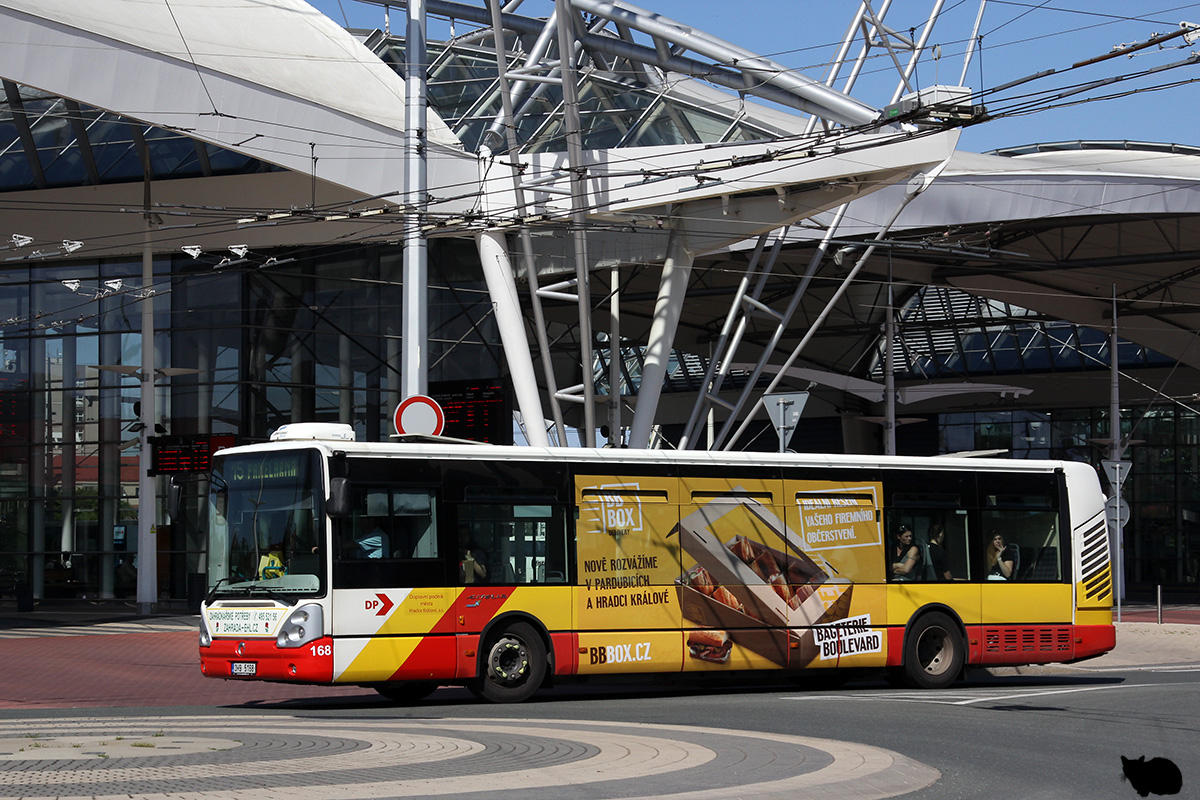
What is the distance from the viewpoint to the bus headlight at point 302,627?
13320 millimetres

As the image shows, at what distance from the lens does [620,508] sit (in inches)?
607

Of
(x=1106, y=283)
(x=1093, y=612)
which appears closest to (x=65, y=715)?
(x=1093, y=612)

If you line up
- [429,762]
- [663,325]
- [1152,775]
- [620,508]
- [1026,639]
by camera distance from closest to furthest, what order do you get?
1. [429,762]
2. [1152,775]
3. [620,508]
4. [1026,639]
5. [663,325]

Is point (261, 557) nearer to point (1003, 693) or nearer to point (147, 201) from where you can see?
point (1003, 693)

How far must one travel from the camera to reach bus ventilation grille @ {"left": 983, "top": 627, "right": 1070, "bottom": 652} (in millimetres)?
17156

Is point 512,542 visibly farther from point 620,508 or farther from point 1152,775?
point 1152,775

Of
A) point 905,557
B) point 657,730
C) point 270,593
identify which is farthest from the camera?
point 905,557

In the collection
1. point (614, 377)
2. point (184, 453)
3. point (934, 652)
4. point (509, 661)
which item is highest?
point (614, 377)

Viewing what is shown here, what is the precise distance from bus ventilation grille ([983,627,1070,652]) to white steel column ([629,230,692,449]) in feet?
32.8

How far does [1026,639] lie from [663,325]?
10879 mm

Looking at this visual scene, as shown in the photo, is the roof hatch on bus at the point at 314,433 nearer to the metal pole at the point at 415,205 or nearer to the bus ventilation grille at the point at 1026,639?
the metal pole at the point at 415,205

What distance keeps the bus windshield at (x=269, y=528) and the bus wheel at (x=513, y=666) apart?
78.5 inches

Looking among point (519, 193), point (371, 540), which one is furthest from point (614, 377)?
point (371, 540)

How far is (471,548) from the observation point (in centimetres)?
1450
